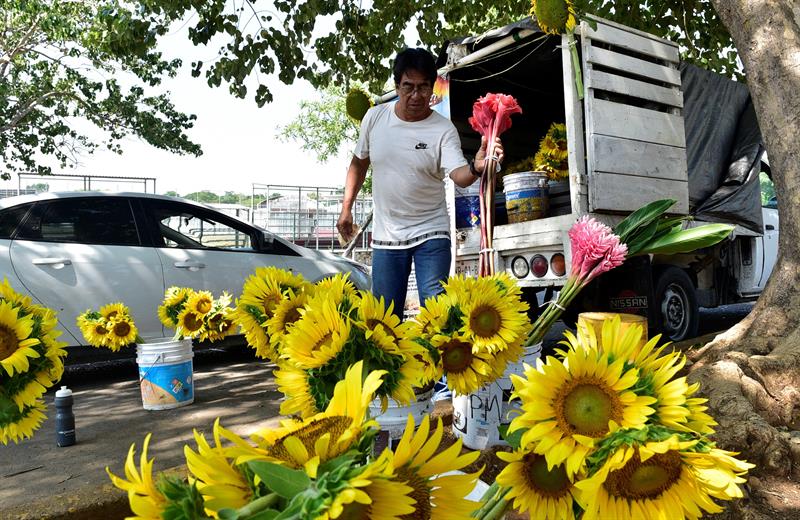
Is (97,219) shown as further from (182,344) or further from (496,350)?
(496,350)

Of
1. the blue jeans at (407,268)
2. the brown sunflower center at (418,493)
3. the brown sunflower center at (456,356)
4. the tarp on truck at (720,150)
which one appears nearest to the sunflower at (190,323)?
the blue jeans at (407,268)

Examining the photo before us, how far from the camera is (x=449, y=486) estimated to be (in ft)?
2.09

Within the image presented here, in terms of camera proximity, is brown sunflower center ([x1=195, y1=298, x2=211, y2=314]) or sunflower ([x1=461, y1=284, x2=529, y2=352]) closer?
sunflower ([x1=461, y1=284, x2=529, y2=352])

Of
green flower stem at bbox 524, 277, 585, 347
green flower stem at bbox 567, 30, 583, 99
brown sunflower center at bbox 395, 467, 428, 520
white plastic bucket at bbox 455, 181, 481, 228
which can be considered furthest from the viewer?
white plastic bucket at bbox 455, 181, 481, 228

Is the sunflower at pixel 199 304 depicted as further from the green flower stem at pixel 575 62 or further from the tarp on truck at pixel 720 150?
the tarp on truck at pixel 720 150

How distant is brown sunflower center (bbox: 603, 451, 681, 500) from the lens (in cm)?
67

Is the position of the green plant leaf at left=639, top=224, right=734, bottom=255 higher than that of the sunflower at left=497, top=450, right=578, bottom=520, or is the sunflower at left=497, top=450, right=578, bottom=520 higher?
the green plant leaf at left=639, top=224, right=734, bottom=255

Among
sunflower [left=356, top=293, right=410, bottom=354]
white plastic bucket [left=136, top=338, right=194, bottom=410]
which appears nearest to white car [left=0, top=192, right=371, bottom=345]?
white plastic bucket [left=136, top=338, right=194, bottom=410]

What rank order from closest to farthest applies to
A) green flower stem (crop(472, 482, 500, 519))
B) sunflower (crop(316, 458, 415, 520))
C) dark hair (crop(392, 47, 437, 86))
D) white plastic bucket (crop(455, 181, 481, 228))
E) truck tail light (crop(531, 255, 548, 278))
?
sunflower (crop(316, 458, 415, 520)) < green flower stem (crop(472, 482, 500, 519)) < dark hair (crop(392, 47, 437, 86)) < truck tail light (crop(531, 255, 548, 278)) < white plastic bucket (crop(455, 181, 481, 228))

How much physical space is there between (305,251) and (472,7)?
4218 millimetres

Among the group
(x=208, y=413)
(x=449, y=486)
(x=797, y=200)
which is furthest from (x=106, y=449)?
(x=797, y=200)

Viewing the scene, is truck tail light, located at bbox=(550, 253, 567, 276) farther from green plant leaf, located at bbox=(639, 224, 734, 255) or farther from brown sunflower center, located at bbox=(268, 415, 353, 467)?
brown sunflower center, located at bbox=(268, 415, 353, 467)

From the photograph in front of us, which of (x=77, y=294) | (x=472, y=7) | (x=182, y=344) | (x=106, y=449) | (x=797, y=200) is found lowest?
(x=106, y=449)

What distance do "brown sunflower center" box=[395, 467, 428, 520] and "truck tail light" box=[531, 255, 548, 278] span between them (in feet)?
13.4
